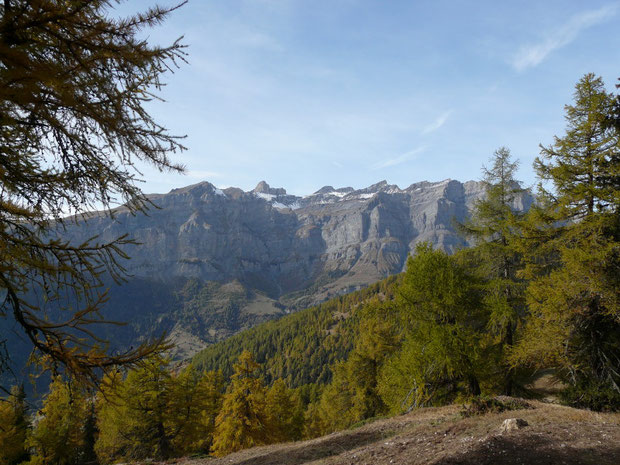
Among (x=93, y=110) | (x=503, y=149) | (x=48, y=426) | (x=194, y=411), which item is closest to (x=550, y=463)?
(x=93, y=110)

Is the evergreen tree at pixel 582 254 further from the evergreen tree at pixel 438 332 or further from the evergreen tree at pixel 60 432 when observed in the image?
the evergreen tree at pixel 60 432

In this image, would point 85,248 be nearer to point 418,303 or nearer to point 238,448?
point 418,303

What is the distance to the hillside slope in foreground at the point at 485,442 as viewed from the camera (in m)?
7.26

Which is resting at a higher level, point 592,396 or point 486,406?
point 592,396

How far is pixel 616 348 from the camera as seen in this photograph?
11.4m

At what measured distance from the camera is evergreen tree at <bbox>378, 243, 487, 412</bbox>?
44.9 ft

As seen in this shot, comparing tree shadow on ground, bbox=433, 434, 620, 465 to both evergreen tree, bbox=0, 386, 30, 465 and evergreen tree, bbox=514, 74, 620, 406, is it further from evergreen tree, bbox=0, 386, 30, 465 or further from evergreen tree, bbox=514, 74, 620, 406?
evergreen tree, bbox=0, 386, 30, 465

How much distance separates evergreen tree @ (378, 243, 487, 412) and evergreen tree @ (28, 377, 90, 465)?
27.3 meters

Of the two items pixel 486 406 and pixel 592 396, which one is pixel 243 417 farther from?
pixel 592 396

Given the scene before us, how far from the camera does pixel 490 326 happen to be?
15.3 m

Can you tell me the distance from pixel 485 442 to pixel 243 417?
17.9 m

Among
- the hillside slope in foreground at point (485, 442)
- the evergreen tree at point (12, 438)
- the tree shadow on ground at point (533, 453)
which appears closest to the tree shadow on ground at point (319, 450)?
the hillside slope in foreground at point (485, 442)

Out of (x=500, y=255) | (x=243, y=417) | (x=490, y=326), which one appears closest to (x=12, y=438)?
(x=243, y=417)

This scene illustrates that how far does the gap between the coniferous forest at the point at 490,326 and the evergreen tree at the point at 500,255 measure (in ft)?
0.21
